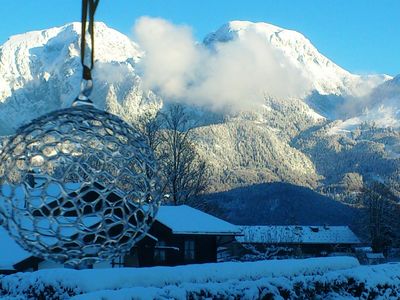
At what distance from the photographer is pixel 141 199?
2.73 meters

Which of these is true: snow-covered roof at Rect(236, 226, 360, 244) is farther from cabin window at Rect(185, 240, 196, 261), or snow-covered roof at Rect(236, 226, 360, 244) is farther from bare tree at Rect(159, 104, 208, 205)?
cabin window at Rect(185, 240, 196, 261)

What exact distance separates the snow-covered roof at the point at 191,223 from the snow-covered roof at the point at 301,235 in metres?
32.9

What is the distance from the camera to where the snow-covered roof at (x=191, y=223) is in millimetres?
20875

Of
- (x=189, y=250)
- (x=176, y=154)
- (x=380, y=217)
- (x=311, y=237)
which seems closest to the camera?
(x=189, y=250)

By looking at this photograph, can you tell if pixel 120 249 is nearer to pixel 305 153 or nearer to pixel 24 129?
pixel 24 129

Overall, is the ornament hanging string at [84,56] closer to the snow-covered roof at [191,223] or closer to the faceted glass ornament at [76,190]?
the faceted glass ornament at [76,190]

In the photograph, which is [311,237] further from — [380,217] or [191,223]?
[191,223]

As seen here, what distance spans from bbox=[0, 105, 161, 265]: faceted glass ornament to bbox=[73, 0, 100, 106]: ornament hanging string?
44 mm

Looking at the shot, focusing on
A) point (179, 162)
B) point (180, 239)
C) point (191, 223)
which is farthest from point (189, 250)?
point (179, 162)

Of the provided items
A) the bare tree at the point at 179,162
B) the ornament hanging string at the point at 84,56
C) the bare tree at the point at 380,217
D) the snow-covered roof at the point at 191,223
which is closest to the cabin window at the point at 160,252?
the snow-covered roof at the point at 191,223

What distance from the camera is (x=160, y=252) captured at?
21078 mm

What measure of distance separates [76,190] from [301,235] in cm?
5766

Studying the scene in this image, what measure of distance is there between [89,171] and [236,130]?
196 meters

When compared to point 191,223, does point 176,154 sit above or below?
above
